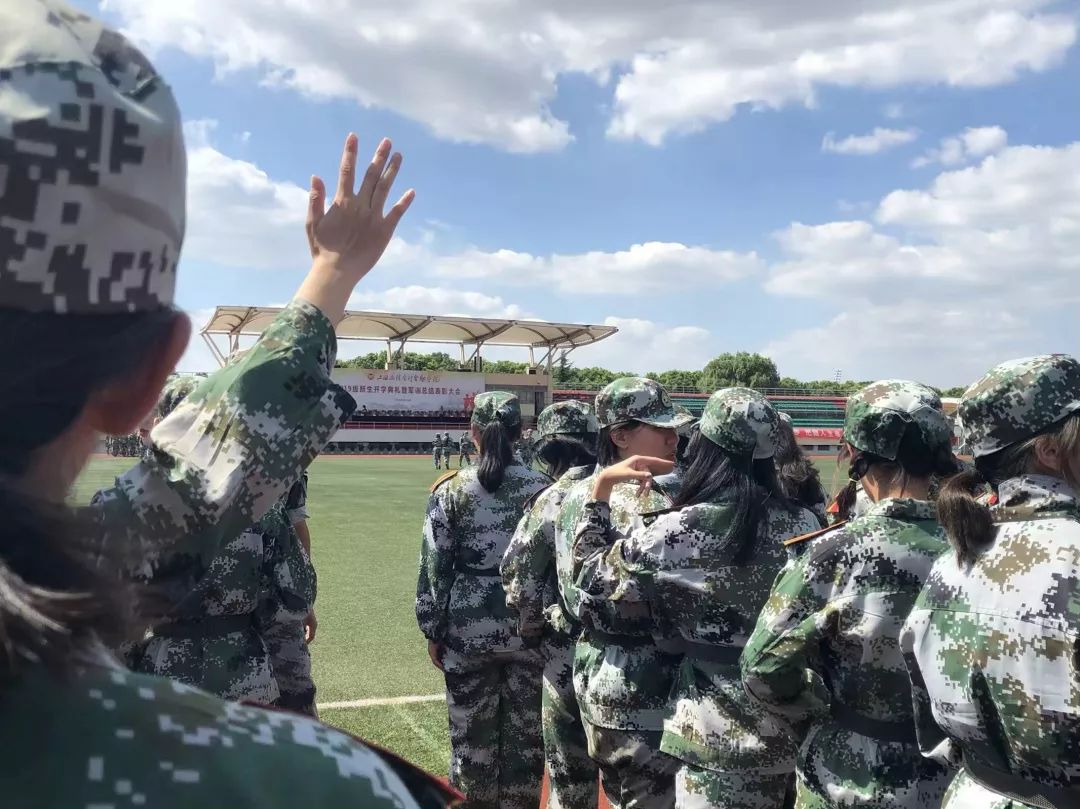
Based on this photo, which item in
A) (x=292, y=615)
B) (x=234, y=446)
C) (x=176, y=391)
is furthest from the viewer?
(x=292, y=615)

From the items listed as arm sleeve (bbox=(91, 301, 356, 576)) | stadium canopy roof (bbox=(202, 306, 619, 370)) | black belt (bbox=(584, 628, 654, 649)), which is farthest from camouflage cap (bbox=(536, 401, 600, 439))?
stadium canopy roof (bbox=(202, 306, 619, 370))

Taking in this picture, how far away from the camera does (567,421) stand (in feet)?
17.5

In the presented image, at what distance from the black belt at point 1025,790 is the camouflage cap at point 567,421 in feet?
10.8

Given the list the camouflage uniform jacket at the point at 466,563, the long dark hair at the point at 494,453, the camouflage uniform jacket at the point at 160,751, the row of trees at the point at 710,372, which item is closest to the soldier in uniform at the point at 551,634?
the camouflage uniform jacket at the point at 466,563

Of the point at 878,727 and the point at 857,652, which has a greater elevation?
the point at 857,652

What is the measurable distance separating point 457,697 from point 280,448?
13.0 ft

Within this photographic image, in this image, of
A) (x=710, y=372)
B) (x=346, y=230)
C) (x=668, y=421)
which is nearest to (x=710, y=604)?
(x=668, y=421)

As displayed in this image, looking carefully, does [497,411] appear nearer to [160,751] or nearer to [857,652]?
[857,652]

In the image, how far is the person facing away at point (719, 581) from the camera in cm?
318

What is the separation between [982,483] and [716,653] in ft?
4.37

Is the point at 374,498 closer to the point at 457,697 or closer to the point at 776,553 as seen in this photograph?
the point at 457,697

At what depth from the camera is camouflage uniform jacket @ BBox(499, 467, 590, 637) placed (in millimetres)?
4312

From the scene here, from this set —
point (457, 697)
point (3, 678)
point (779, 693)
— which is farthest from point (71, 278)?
point (457, 697)

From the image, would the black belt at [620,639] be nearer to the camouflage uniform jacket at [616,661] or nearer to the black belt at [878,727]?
the camouflage uniform jacket at [616,661]
